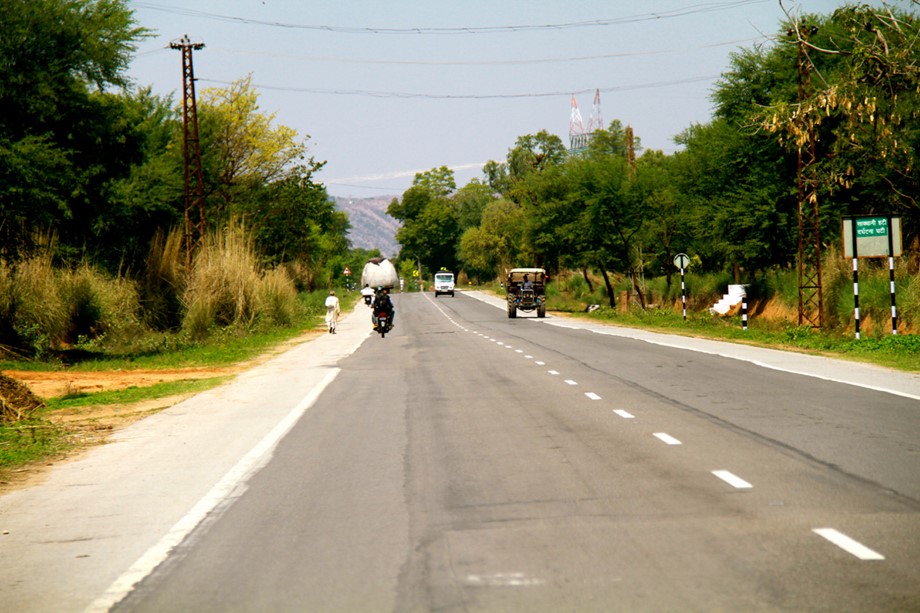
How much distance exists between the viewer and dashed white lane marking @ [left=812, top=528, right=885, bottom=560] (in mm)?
5691

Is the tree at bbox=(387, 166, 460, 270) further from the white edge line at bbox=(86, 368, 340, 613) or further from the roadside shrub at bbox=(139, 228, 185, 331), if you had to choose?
the white edge line at bbox=(86, 368, 340, 613)

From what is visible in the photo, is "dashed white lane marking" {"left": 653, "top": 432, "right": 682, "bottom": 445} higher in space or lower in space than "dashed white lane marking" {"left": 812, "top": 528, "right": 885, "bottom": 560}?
lower

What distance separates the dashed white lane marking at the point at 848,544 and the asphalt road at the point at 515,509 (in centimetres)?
2

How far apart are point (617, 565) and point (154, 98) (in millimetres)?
50487

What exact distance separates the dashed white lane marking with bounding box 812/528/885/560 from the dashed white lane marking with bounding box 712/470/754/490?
4.71 feet

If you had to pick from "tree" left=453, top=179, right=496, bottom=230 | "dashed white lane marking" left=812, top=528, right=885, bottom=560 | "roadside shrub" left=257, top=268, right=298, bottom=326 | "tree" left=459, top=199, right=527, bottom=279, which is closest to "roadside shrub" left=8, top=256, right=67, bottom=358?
"roadside shrub" left=257, top=268, right=298, bottom=326

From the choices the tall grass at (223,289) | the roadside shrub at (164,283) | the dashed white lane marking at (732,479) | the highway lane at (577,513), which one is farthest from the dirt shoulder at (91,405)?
the roadside shrub at (164,283)

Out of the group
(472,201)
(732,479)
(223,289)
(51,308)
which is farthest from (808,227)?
(472,201)

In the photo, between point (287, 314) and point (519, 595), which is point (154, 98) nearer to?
point (287, 314)

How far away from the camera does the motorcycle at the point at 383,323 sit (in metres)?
39.4

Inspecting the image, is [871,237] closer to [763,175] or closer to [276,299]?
[763,175]

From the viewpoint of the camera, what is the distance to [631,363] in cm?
2108

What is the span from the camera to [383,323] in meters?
39.6

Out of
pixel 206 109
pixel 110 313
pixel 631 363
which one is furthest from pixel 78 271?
pixel 206 109
